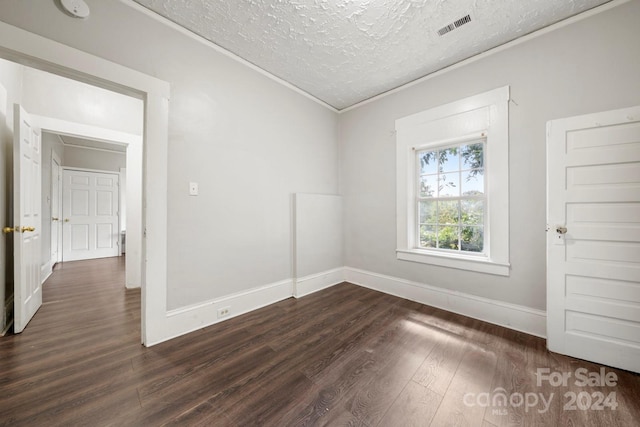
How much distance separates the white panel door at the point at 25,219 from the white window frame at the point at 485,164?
12.9ft

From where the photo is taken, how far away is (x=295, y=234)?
10.0 ft

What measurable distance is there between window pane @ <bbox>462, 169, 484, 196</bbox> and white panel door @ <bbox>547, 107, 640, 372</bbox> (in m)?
0.67

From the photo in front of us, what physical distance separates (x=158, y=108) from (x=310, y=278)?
8.40 ft

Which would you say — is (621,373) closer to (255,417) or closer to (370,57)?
(255,417)

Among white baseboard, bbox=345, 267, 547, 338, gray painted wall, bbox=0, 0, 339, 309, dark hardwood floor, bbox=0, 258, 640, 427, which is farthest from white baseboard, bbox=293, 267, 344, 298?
dark hardwood floor, bbox=0, 258, 640, 427

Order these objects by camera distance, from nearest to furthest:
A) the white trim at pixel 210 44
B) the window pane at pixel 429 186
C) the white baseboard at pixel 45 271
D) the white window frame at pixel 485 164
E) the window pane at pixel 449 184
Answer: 1. the white trim at pixel 210 44
2. the white window frame at pixel 485 164
3. the window pane at pixel 449 184
4. the window pane at pixel 429 186
5. the white baseboard at pixel 45 271

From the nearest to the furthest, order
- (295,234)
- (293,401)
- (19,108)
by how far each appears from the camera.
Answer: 1. (293,401)
2. (19,108)
3. (295,234)

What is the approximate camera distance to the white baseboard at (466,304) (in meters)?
2.12

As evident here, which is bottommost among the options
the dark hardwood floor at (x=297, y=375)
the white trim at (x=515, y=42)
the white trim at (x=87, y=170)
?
→ the dark hardwood floor at (x=297, y=375)

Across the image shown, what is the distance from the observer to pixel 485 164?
250 centimetres

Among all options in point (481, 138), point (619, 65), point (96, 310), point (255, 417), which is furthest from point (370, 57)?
point (96, 310)

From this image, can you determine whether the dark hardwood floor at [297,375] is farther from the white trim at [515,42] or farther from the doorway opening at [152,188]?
the white trim at [515,42]

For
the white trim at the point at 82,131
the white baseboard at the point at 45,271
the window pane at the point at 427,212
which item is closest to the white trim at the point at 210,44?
the white trim at the point at 82,131

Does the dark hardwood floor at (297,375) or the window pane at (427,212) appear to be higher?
the window pane at (427,212)
